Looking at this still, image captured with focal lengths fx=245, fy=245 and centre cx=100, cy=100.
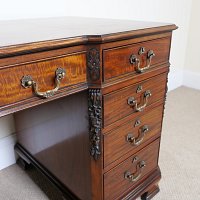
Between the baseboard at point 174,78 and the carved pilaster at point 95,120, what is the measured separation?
1.81 meters

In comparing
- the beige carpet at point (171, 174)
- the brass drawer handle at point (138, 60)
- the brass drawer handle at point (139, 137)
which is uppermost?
the brass drawer handle at point (138, 60)

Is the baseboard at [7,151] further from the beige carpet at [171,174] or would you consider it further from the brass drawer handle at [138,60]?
the brass drawer handle at [138,60]

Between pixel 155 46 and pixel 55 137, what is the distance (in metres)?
0.55

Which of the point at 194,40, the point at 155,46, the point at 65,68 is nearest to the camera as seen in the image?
the point at 65,68

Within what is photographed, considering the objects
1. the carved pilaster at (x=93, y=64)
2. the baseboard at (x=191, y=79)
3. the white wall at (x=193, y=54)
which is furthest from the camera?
the baseboard at (x=191, y=79)

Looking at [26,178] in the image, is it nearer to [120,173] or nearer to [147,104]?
[120,173]

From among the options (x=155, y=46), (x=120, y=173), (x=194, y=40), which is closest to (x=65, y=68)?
(x=155, y=46)

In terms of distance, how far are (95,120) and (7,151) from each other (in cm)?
84

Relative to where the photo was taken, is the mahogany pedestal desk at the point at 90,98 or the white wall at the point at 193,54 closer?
the mahogany pedestal desk at the point at 90,98

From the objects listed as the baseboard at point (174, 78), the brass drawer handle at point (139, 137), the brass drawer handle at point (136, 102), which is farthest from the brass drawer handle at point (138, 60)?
the baseboard at point (174, 78)

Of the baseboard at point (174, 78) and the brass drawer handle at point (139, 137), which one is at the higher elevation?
the brass drawer handle at point (139, 137)

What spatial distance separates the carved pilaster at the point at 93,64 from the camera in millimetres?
707

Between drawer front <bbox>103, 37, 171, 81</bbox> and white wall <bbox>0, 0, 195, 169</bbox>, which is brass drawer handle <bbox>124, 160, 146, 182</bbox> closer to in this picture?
drawer front <bbox>103, 37, 171, 81</bbox>

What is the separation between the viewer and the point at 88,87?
2.47 ft
